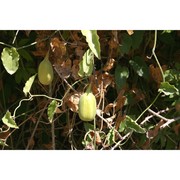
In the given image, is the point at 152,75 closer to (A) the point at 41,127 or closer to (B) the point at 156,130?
(B) the point at 156,130

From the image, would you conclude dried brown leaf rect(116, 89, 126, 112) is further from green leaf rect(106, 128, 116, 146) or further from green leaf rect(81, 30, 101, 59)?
green leaf rect(81, 30, 101, 59)

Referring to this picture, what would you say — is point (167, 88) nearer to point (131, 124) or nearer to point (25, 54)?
point (131, 124)

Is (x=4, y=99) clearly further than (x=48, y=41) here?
Yes

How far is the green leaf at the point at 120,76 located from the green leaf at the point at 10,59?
0.27 metres

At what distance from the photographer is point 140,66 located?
1.31 metres

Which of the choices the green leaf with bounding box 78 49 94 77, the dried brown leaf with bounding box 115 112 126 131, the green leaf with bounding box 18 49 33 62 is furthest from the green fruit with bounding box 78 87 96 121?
the green leaf with bounding box 18 49 33 62

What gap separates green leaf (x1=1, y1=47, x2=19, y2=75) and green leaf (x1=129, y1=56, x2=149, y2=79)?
0.31m

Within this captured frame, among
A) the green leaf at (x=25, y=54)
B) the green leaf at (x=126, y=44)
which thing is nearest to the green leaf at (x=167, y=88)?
the green leaf at (x=126, y=44)

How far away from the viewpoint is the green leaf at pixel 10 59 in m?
1.14

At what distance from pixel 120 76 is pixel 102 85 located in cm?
5

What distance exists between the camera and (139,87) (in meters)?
1.38

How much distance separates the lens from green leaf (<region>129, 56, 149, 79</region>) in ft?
4.26

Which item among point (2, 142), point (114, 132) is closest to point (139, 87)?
point (114, 132)
